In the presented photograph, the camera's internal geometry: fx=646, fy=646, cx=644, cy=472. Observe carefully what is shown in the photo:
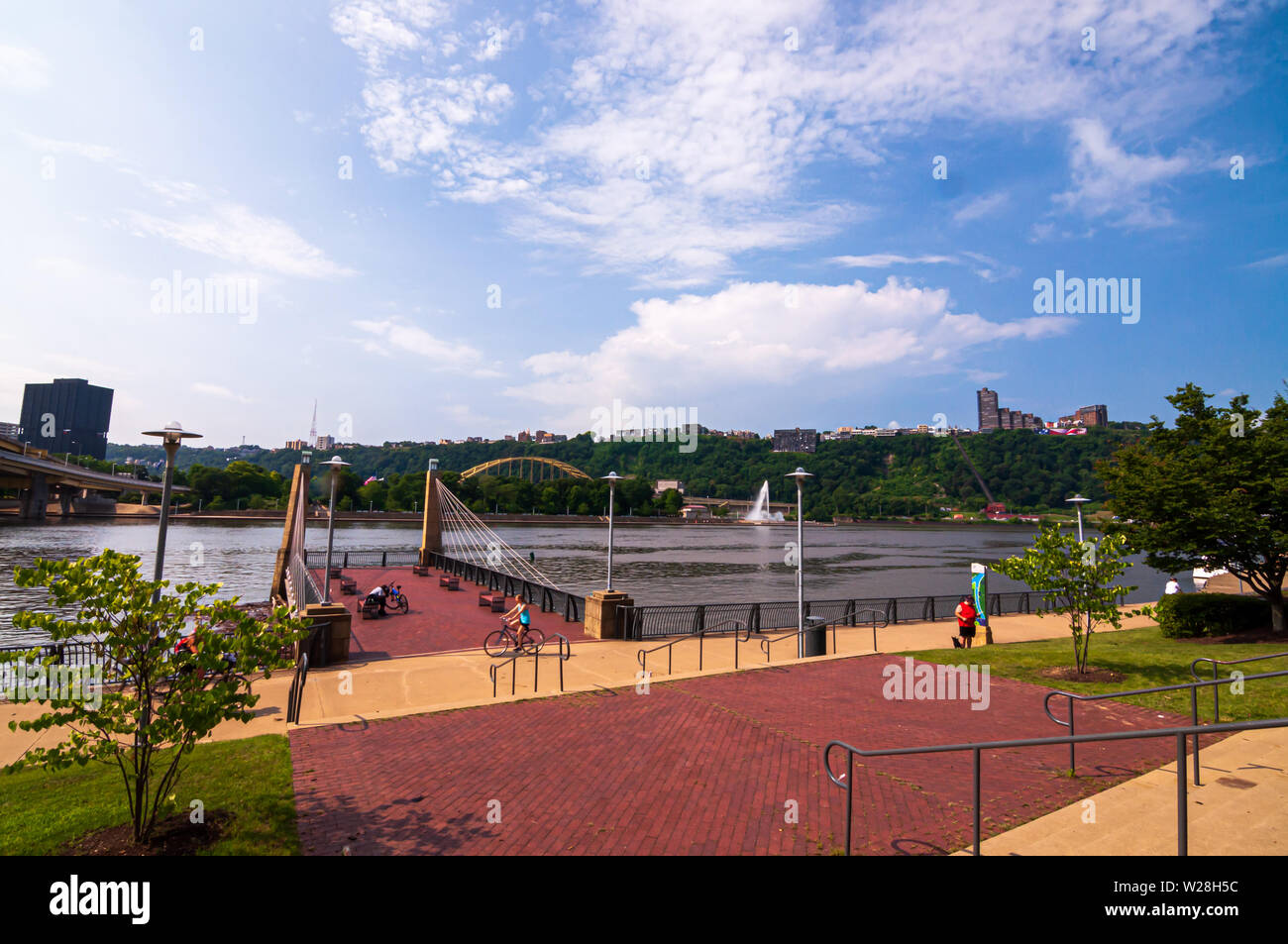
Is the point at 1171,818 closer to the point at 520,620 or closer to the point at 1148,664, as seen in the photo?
the point at 1148,664

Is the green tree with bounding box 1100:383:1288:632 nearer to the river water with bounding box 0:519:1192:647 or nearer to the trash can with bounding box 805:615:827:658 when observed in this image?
the trash can with bounding box 805:615:827:658

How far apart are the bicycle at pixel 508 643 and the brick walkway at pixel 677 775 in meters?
4.04

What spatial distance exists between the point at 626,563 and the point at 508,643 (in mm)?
45289

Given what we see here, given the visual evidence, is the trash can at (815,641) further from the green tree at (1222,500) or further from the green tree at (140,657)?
the green tree at (140,657)

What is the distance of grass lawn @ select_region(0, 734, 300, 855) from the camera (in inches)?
211

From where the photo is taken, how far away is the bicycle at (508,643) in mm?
14195

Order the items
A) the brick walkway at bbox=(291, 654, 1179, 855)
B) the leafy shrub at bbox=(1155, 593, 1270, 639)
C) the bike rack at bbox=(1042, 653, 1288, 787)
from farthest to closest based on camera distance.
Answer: the leafy shrub at bbox=(1155, 593, 1270, 639) < the bike rack at bbox=(1042, 653, 1288, 787) < the brick walkway at bbox=(291, 654, 1179, 855)

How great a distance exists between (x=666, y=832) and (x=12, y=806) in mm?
6268

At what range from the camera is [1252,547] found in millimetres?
15555

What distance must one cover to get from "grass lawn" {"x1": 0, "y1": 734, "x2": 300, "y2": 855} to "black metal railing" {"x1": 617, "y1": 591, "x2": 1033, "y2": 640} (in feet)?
33.0

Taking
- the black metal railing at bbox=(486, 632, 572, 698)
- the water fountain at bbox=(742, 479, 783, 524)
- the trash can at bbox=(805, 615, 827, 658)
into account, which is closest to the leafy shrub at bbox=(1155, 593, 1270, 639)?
the trash can at bbox=(805, 615, 827, 658)

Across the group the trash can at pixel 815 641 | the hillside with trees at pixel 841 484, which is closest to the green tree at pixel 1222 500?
the trash can at pixel 815 641
